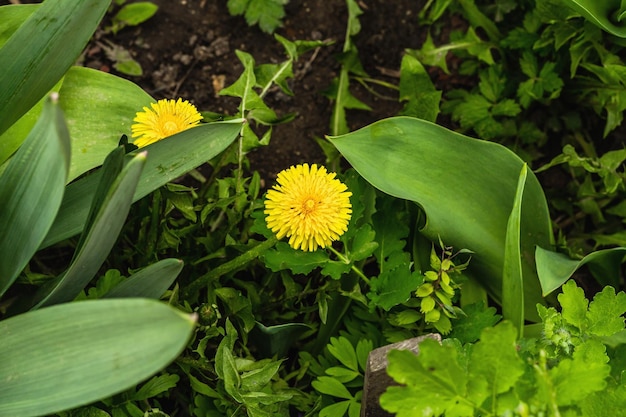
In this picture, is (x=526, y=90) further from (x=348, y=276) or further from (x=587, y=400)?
(x=587, y=400)

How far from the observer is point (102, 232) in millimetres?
843

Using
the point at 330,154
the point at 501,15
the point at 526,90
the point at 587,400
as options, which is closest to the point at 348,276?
the point at 330,154

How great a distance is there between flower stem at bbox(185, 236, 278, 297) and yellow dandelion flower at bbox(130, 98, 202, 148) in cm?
24

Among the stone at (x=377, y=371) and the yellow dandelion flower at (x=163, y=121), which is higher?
the yellow dandelion flower at (x=163, y=121)

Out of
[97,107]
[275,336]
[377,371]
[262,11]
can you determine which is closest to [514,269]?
[377,371]

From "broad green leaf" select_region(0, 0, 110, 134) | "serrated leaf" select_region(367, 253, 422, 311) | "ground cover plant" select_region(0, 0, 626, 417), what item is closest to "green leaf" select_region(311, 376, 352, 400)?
"ground cover plant" select_region(0, 0, 626, 417)

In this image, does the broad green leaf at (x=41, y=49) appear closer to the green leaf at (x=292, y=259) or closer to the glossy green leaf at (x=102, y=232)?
the glossy green leaf at (x=102, y=232)

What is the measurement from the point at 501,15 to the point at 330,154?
56 centimetres

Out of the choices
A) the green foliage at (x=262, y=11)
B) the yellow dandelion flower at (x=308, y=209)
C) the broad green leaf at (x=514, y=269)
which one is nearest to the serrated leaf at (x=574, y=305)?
the broad green leaf at (x=514, y=269)

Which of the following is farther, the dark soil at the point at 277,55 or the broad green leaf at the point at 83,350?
the dark soil at the point at 277,55

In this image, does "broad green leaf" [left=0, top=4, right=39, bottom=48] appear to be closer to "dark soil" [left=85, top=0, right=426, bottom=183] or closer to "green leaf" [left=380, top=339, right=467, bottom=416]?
"dark soil" [left=85, top=0, right=426, bottom=183]

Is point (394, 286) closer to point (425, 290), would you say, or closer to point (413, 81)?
point (425, 290)

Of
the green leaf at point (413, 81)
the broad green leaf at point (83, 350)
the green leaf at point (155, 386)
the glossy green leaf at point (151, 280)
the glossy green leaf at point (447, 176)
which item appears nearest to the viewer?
the broad green leaf at point (83, 350)

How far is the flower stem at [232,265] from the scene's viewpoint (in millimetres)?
1206
